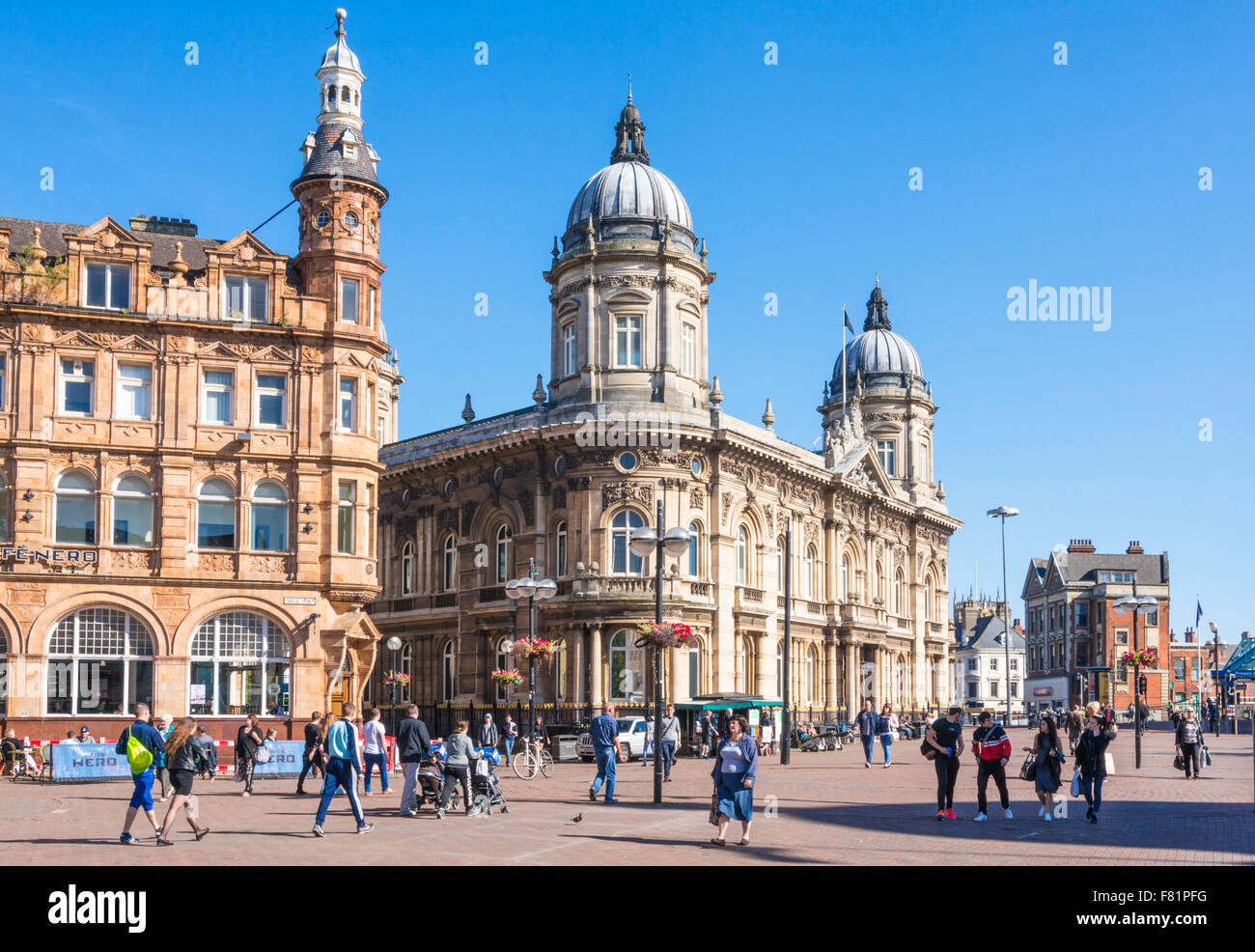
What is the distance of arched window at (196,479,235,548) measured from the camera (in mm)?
38438

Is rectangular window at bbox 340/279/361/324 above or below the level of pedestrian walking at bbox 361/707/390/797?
above

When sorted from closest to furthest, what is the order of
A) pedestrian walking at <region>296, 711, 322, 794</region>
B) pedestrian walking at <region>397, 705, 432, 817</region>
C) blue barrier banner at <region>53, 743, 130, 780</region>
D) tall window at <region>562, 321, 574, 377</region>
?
pedestrian walking at <region>397, 705, 432, 817</region>, pedestrian walking at <region>296, 711, 322, 794</region>, blue barrier banner at <region>53, 743, 130, 780</region>, tall window at <region>562, 321, 574, 377</region>

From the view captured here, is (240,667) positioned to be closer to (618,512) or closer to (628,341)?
(618,512)

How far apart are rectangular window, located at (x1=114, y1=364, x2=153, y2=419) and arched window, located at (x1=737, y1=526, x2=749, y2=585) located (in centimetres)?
2455

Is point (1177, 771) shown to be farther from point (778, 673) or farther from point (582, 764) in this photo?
point (778, 673)

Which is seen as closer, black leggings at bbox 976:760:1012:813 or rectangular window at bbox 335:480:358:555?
black leggings at bbox 976:760:1012:813

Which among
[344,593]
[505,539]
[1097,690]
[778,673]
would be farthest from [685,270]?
[1097,690]

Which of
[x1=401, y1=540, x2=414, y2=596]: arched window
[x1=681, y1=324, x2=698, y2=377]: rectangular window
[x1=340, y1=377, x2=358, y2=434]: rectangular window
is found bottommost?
[x1=401, y1=540, x2=414, y2=596]: arched window

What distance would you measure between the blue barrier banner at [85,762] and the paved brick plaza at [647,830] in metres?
0.36

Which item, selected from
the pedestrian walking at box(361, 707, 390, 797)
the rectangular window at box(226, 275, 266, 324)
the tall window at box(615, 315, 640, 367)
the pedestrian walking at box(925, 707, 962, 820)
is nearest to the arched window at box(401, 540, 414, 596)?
the tall window at box(615, 315, 640, 367)

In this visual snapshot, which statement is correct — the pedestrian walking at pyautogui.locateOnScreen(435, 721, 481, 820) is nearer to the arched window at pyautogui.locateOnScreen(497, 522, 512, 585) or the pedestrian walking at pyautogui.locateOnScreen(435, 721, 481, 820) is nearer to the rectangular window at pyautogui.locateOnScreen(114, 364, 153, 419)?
the rectangular window at pyautogui.locateOnScreen(114, 364, 153, 419)

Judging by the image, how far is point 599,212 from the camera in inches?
2136

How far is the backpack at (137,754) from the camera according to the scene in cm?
1811
